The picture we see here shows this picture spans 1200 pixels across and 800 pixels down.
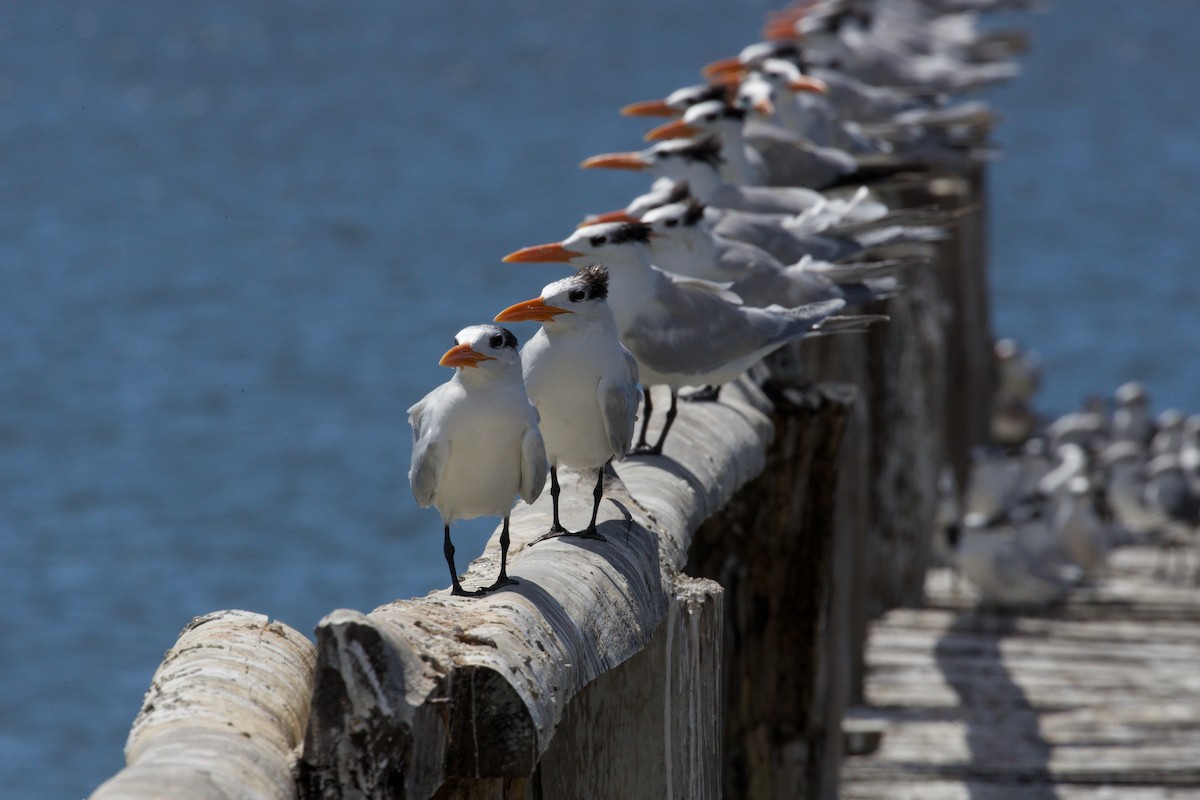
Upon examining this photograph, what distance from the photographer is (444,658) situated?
7.54 feet

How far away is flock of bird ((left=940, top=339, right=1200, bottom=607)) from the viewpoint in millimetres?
8609

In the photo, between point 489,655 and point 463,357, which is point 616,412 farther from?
point 489,655

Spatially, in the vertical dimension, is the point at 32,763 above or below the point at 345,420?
below

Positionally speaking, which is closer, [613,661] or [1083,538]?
[613,661]

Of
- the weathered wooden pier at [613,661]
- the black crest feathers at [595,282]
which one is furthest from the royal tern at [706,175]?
the black crest feathers at [595,282]

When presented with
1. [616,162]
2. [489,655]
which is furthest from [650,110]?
[489,655]

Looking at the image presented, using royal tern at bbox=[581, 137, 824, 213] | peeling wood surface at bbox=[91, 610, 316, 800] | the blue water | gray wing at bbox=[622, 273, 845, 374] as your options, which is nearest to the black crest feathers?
gray wing at bbox=[622, 273, 845, 374]

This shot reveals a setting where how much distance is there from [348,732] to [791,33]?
8917mm

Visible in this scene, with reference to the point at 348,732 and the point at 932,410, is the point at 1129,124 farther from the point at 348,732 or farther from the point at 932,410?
the point at 348,732

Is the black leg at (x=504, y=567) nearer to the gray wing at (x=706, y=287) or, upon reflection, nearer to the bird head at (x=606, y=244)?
the bird head at (x=606, y=244)

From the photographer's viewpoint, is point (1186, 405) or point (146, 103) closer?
point (1186, 405)

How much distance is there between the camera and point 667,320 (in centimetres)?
421

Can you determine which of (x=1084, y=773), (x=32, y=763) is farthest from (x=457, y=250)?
(x=1084, y=773)

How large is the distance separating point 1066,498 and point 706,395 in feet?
21.8
